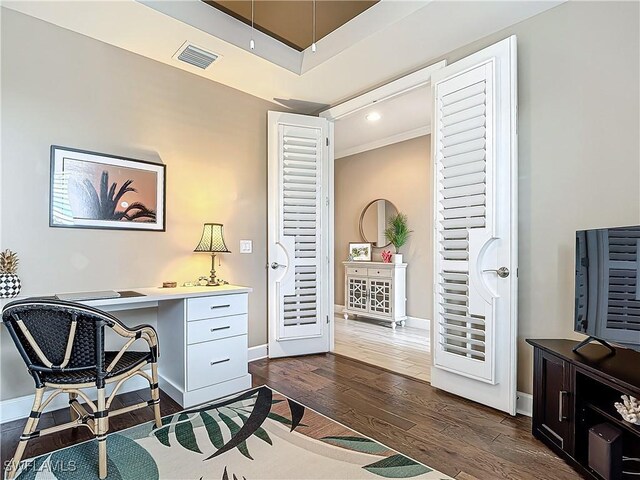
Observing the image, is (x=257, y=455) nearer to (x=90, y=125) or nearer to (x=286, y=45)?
(x=90, y=125)

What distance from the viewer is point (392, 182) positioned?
5406 mm

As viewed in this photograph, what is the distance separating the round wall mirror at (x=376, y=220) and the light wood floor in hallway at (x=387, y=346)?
1281 millimetres

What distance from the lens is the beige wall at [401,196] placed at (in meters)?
4.94

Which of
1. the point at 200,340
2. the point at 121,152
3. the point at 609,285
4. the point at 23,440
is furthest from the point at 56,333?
the point at 609,285

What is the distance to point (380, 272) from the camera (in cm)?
515

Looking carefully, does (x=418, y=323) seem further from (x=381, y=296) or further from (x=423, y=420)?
(x=423, y=420)

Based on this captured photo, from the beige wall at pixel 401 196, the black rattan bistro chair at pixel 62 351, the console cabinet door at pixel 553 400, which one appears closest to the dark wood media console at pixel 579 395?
the console cabinet door at pixel 553 400

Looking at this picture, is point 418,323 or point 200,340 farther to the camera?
point 418,323

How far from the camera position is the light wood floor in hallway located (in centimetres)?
337

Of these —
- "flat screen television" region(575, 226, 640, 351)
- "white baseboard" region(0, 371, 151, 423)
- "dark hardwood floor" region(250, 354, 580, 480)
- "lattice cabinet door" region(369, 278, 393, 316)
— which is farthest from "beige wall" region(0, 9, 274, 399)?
"flat screen television" region(575, 226, 640, 351)

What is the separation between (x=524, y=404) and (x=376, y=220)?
3598 mm

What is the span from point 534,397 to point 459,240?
1091 millimetres

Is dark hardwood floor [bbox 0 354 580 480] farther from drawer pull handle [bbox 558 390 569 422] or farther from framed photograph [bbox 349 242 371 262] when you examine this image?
framed photograph [bbox 349 242 371 262]

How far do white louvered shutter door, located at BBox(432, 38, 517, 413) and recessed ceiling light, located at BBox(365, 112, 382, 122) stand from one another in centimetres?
160
